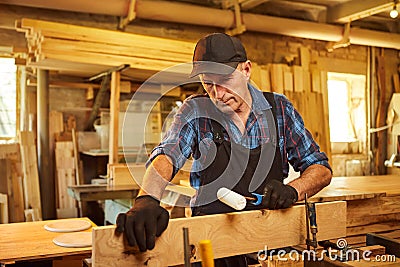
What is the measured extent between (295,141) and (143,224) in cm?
91

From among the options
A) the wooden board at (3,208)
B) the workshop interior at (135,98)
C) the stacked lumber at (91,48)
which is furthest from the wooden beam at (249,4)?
the wooden board at (3,208)

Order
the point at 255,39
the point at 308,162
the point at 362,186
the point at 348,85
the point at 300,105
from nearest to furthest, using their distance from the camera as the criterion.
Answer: the point at 308,162, the point at 362,186, the point at 300,105, the point at 255,39, the point at 348,85

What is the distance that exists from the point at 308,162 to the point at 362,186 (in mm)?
1373

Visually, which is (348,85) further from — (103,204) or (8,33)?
(8,33)

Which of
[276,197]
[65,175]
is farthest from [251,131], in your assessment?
[65,175]

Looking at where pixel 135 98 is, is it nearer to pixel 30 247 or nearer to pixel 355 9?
pixel 30 247

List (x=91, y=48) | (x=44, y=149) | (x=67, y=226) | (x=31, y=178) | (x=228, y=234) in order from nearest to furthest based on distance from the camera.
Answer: (x=228, y=234), (x=67, y=226), (x=91, y=48), (x=31, y=178), (x=44, y=149)

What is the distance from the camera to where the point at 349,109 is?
6.85m

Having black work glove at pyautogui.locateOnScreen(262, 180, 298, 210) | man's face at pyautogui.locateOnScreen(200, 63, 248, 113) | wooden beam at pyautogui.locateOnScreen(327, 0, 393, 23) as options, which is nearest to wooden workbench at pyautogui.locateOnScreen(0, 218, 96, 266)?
man's face at pyautogui.locateOnScreen(200, 63, 248, 113)

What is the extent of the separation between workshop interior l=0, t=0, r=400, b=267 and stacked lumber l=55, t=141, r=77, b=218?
0.02 metres

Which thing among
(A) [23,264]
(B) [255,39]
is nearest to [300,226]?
(A) [23,264]

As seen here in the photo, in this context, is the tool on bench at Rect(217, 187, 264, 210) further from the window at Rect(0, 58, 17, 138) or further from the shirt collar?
the window at Rect(0, 58, 17, 138)

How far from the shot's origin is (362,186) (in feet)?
9.95

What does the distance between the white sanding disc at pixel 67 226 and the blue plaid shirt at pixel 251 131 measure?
1078 millimetres
